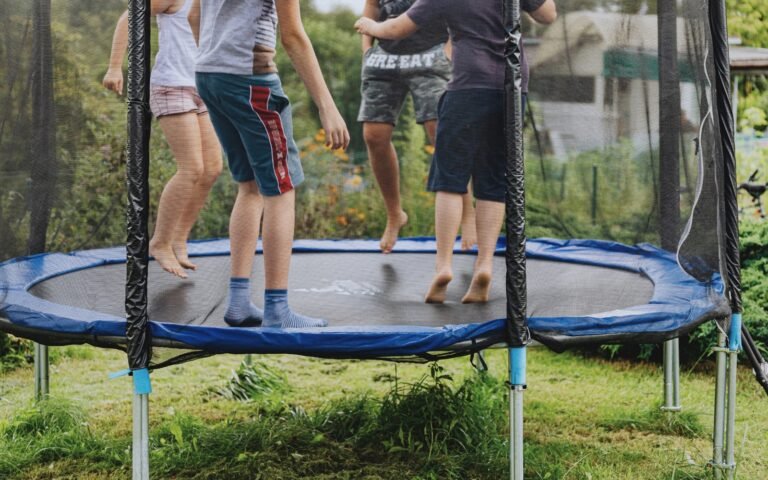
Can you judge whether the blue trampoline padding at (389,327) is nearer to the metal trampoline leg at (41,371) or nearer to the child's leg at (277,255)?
the child's leg at (277,255)

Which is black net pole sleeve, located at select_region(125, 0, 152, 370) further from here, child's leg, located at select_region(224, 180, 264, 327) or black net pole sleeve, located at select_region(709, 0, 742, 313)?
black net pole sleeve, located at select_region(709, 0, 742, 313)

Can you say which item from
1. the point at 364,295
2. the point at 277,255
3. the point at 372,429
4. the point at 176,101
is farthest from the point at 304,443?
the point at 176,101

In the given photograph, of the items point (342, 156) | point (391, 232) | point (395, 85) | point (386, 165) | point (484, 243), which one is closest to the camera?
point (484, 243)

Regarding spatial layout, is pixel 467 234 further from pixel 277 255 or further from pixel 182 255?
pixel 277 255

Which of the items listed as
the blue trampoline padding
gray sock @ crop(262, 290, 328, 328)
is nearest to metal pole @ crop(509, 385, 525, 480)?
the blue trampoline padding

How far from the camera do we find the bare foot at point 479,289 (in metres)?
2.70

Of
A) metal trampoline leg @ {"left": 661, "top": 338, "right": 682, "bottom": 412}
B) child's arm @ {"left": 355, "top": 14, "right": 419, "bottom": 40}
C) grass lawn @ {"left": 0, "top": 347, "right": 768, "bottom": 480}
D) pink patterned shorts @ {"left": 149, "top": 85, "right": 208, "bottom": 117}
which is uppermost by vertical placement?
child's arm @ {"left": 355, "top": 14, "right": 419, "bottom": 40}

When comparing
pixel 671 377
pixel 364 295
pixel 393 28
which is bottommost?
pixel 671 377

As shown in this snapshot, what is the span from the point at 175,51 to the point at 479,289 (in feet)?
3.77

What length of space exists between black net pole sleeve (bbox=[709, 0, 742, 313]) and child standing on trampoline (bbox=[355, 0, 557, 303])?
17.9 inches

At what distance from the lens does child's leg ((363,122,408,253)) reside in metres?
3.76

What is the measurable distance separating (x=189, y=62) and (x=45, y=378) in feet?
4.08

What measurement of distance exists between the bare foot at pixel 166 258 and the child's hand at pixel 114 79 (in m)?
0.50

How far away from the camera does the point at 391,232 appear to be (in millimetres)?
3943
